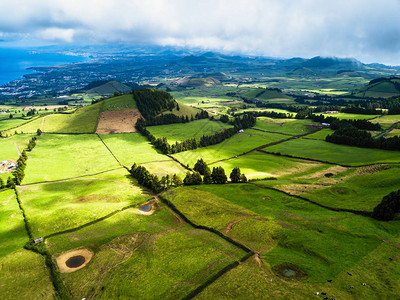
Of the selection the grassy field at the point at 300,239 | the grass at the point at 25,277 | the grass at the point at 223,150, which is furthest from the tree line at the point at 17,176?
the grass at the point at 223,150

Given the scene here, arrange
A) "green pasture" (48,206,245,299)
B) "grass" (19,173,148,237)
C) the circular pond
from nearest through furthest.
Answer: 1. "green pasture" (48,206,245,299)
2. the circular pond
3. "grass" (19,173,148,237)

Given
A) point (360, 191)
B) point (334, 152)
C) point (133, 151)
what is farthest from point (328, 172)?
point (133, 151)

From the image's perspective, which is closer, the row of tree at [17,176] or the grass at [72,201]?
the grass at [72,201]

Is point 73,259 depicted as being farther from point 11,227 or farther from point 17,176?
point 17,176

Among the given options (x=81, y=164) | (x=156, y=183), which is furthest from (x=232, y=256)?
(x=81, y=164)

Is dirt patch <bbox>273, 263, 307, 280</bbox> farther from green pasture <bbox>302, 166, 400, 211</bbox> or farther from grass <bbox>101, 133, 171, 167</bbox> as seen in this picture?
grass <bbox>101, 133, 171, 167</bbox>

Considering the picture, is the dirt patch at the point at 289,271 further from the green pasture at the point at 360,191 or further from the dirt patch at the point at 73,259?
the dirt patch at the point at 73,259

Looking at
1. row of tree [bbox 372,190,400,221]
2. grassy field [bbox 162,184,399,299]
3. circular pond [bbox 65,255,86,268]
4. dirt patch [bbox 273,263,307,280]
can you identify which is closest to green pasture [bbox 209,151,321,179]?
grassy field [bbox 162,184,399,299]
